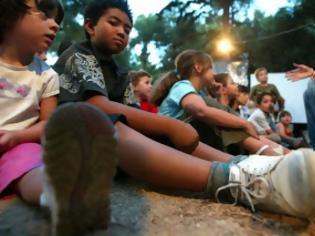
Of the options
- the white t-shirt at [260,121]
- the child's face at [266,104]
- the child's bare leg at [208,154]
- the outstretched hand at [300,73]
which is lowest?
the white t-shirt at [260,121]

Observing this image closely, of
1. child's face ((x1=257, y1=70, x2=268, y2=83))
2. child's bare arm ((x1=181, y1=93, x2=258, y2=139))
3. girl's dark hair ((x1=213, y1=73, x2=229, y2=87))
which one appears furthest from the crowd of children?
child's face ((x1=257, y1=70, x2=268, y2=83))

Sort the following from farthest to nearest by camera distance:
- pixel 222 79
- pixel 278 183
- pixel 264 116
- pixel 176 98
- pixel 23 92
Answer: pixel 264 116, pixel 222 79, pixel 176 98, pixel 23 92, pixel 278 183

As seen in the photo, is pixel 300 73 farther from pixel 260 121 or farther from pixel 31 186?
pixel 31 186

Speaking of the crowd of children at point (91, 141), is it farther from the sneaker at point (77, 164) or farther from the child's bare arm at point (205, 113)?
the child's bare arm at point (205, 113)

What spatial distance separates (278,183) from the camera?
33.8 inches

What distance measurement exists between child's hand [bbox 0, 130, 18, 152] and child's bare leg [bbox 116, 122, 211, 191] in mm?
270

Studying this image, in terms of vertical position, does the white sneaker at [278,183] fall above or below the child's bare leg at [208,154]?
above

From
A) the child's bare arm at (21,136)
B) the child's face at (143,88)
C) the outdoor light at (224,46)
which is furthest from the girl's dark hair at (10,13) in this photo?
the outdoor light at (224,46)

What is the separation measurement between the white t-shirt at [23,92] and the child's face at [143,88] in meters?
2.11

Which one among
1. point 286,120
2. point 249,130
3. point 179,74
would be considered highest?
point 179,74

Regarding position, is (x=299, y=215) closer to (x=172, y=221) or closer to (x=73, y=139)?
(x=172, y=221)

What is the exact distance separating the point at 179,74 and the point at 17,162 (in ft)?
4.56

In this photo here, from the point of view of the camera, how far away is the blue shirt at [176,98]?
192 centimetres

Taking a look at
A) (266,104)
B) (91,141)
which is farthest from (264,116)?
(91,141)
